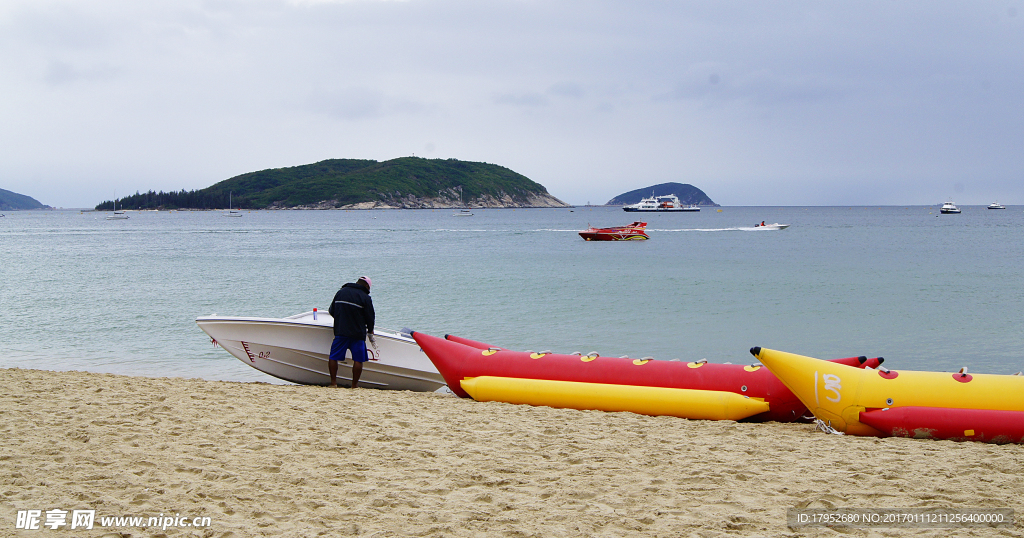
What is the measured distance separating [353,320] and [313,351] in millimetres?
907

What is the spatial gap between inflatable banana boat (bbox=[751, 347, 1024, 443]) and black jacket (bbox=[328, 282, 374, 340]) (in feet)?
14.1

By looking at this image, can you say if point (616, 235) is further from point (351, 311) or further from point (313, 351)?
point (351, 311)

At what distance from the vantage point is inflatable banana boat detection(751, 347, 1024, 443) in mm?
5457

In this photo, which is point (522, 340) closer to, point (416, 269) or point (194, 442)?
point (194, 442)

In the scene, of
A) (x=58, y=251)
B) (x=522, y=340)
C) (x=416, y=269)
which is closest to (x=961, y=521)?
(x=522, y=340)

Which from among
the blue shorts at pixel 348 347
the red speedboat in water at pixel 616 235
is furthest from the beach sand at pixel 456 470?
the red speedboat in water at pixel 616 235

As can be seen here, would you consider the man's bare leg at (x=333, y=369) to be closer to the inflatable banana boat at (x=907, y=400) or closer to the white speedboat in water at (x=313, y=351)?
the white speedboat in water at (x=313, y=351)

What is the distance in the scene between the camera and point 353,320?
25.2 ft

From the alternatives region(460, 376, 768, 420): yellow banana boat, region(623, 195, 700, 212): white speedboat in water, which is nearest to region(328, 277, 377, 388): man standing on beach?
region(460, 376, 768, 420): yellow banana boat

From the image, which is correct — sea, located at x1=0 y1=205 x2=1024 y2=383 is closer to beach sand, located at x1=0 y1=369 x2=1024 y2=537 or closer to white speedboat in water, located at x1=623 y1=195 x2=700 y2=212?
beach sand, located at x1=0 y1=369 x2=1024 y2=537

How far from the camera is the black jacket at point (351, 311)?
7590mm

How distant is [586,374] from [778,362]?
1865mm

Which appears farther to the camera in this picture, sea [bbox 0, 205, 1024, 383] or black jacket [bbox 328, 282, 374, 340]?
sea [bbox 0, 205, 1024, 383]

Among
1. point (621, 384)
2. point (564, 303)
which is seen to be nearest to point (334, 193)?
point (564, 303)
